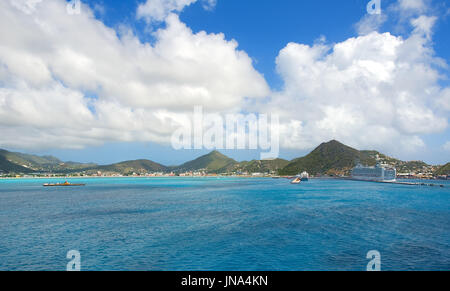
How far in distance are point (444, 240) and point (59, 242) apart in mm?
44049

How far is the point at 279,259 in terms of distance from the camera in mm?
23016

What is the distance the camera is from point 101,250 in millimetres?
25969

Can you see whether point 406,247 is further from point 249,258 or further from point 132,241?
point 132,241

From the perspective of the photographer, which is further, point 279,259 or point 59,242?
point 59,242

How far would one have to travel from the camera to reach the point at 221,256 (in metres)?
23.8
